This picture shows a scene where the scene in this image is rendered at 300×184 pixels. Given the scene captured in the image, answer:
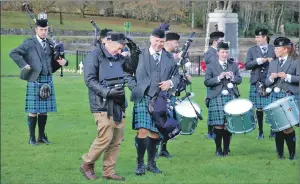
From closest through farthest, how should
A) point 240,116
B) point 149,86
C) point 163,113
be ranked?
point 163,113
point 149,86
point 240,116

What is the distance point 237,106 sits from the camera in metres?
8.66

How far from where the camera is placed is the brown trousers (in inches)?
280

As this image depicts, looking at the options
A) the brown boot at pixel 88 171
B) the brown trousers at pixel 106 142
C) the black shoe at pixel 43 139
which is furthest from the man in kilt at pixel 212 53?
the brown boot at pixel 88 171

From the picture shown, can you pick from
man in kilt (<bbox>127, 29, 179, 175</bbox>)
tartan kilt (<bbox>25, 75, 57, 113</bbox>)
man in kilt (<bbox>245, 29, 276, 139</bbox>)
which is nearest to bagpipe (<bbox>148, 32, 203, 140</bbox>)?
man in kilt (<bbox>127, 29, 179, 175</bbox>)

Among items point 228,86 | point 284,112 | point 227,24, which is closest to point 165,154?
point 228,86

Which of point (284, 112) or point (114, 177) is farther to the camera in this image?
point (284, 112)

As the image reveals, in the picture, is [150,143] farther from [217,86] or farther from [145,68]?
[217,86]

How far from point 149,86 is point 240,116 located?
1.49m

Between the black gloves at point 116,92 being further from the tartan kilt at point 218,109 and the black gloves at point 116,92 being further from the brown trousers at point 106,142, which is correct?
the tartan kilt at point 218,109

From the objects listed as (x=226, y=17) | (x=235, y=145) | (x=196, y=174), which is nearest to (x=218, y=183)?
(x=196, y=174)

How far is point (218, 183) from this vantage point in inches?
286

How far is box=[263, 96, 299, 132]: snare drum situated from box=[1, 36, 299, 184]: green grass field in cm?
56

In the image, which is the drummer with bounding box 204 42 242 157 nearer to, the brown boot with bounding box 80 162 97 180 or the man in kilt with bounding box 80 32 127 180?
the man in kilt with bounding box 80 32 127 180

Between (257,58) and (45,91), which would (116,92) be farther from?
(257,58)
